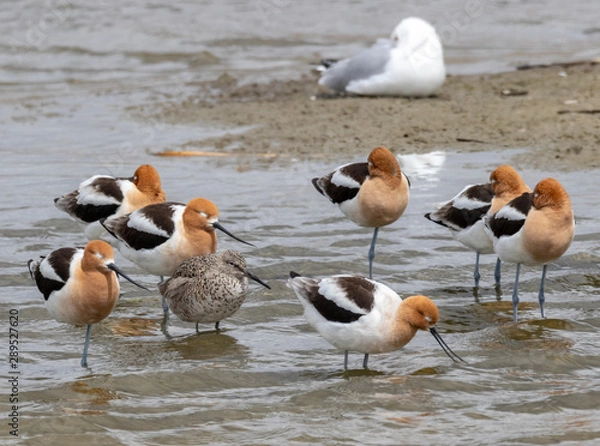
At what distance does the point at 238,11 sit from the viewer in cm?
2448

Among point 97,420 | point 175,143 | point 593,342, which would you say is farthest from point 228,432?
point 175,143

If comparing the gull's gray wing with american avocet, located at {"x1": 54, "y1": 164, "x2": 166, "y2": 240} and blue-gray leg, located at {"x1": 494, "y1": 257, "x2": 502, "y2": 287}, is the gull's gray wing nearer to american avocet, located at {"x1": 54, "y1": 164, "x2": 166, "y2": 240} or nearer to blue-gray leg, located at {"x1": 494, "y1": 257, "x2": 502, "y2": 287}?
american avocet, located at {"x1": 54, "y1": 164, "x2": 166, "y2": 240}

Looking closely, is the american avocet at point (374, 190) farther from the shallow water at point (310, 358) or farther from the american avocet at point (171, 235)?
the american avocet at point (171, 235)

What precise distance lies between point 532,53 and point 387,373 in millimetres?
13940

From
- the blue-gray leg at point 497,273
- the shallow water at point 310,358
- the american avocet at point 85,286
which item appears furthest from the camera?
the blue-gray leg at point 497,273

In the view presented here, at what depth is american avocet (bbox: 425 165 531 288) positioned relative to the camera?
9.09 meters

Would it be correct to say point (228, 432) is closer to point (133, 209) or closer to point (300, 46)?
point (133, 209)

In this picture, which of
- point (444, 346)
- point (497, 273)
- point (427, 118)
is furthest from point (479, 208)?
point (427, 118)

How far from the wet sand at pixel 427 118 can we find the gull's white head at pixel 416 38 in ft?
2.28

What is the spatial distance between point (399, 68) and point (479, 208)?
6.40 meters

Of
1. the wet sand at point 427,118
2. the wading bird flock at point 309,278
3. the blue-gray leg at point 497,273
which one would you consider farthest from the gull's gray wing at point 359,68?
the blue-gray leg at point 497,273

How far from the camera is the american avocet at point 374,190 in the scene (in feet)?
31.3

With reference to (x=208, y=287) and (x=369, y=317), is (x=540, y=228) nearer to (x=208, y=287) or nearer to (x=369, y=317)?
(x=369, y=317)

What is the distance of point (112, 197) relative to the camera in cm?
991
